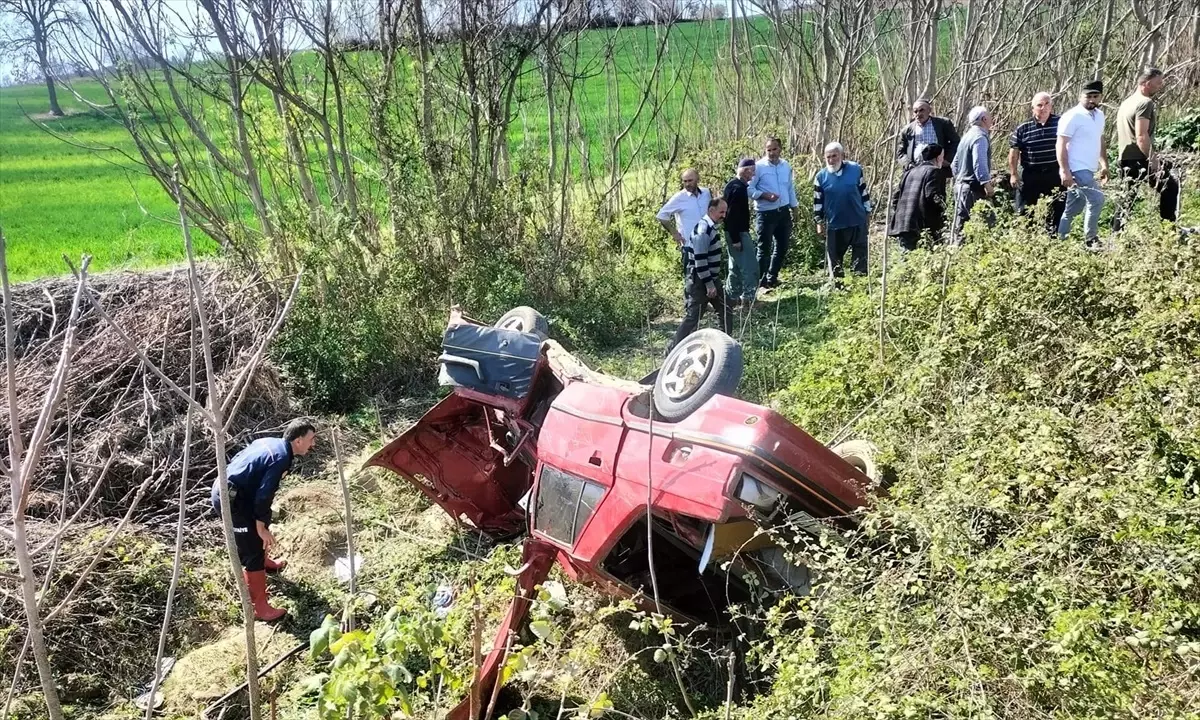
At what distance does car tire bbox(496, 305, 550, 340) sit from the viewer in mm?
5376

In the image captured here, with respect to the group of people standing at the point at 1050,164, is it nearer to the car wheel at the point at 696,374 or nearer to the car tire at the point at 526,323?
the car tire at the point at 526,323

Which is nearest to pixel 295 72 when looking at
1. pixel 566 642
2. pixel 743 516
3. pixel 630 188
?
pixel 630 188

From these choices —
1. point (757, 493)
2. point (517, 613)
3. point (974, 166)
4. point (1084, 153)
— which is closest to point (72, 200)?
point (974, 166)

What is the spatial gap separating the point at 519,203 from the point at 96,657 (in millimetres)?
5672

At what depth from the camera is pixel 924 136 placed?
7797 mm

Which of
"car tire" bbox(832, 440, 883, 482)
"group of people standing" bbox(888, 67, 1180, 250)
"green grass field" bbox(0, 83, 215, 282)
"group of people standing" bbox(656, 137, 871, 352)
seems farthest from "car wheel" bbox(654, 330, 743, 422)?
"green grass field" bbox(0, 83, 215, 282)

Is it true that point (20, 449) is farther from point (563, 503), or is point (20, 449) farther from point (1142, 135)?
point (1142, 135)

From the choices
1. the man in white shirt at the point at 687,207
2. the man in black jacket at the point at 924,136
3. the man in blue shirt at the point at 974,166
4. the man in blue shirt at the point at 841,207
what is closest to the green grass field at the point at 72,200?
the man in white shirt at the point at 687,207

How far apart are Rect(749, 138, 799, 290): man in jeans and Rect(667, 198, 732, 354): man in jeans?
1406 millimetres

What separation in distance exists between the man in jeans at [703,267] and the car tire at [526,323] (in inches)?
72.8

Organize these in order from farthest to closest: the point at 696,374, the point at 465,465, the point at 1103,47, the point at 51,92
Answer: the point at 1103,47 < the point at 51,92 < the point at 465,465 < the point at 696,374

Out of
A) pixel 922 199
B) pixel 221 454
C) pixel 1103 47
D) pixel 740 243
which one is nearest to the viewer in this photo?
pixel 221 454

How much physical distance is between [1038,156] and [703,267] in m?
3.07

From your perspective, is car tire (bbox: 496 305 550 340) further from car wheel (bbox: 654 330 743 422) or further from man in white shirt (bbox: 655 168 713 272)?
man in white shirt (bbox: 655 168 713 272)
